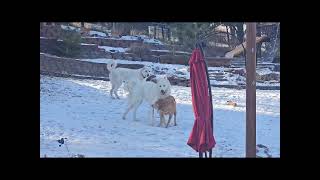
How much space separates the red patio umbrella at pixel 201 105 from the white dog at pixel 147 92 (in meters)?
0.55

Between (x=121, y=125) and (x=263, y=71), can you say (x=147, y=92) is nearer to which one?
(x=121, y=125)

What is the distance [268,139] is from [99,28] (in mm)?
1457

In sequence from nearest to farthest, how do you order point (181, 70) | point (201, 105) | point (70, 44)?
1. point (201, 105)
2. point (70, 44)
3. point (181, 70)

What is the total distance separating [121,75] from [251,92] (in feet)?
3.75

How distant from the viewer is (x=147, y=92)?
14.2ft

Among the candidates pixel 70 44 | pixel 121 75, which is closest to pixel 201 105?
pixel 121 75

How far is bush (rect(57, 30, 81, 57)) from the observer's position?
153 inches

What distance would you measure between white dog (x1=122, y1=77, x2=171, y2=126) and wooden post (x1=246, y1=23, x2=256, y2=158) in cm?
70

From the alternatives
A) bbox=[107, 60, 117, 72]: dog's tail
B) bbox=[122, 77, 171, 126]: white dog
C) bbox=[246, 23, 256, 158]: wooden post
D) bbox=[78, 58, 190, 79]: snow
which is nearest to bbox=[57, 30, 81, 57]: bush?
bbox=[78, 58, 190, 79]: snow

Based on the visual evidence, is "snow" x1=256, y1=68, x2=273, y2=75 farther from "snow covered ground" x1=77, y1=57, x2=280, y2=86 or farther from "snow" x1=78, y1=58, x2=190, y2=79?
"snow" x1=78, y1=58, x2=190, y2=79
